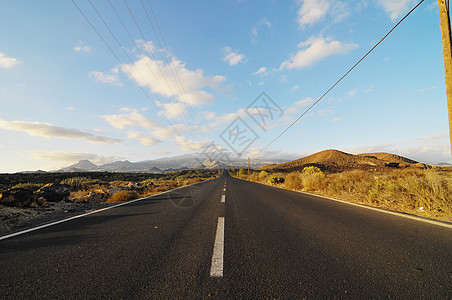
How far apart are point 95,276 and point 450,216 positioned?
314 inches

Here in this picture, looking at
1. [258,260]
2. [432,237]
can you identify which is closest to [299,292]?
[258,260]

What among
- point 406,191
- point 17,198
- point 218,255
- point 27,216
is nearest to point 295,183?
point 406,191

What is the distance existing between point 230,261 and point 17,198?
25.6ft

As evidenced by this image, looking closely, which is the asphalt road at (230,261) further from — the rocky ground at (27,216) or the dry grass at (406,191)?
the dry grass at (406,191)

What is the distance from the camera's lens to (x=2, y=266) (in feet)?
8.04

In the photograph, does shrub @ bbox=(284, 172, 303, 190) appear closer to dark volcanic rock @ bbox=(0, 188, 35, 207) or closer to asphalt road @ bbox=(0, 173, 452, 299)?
asphalt road @ bbox=(0, 173, 452, 299)

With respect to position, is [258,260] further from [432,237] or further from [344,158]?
[344,158]

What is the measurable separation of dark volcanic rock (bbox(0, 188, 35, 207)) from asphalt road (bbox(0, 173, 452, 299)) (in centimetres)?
334

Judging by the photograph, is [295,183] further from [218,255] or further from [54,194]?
[54,194]

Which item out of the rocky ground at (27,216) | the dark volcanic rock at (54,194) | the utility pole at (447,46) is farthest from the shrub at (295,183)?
the dark volcanic rock at (54,194)

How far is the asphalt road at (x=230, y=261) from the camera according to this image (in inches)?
74.8

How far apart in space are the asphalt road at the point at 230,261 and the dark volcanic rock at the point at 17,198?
3336 mm

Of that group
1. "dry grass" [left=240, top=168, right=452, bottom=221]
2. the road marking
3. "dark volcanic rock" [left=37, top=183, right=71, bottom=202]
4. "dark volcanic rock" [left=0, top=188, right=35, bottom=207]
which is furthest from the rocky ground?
"dry grass" [left=240, top=168, right=452, bottom=221]

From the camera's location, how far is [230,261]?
99.7 inches
